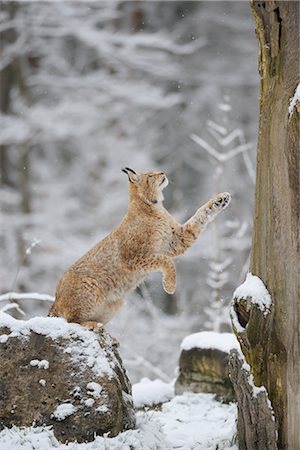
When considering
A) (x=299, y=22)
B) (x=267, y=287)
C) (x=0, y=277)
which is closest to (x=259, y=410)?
(x=267, y=287)

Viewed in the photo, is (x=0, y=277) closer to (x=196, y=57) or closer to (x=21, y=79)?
(x=21, y=79)

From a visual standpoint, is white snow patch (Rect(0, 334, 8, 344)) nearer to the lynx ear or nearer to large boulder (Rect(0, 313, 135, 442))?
large boulder (Rect(0, 313, 135, 442))

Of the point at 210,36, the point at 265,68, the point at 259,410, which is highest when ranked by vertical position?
the point at 210,36

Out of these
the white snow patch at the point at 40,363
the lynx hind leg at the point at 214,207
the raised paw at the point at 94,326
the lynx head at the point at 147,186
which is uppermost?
the lynx head at the point at 147,186

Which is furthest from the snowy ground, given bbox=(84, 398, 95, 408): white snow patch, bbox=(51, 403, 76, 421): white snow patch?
bbox=(84, 398, 95, 408): white snow patch

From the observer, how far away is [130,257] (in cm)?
636

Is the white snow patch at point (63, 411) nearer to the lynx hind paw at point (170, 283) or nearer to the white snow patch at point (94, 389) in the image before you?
the white snow patch at point (94, 389)

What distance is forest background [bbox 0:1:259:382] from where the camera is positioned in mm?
16125

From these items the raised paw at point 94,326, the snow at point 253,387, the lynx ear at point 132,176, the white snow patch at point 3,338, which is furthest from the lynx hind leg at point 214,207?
the white snow patch at point 3,338

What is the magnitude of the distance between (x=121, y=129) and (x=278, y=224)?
12943 mm

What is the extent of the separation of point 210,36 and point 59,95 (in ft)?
13.5

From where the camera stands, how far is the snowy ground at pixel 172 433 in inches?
210

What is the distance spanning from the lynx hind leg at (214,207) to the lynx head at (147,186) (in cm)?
41

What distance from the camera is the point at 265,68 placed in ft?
17.1
